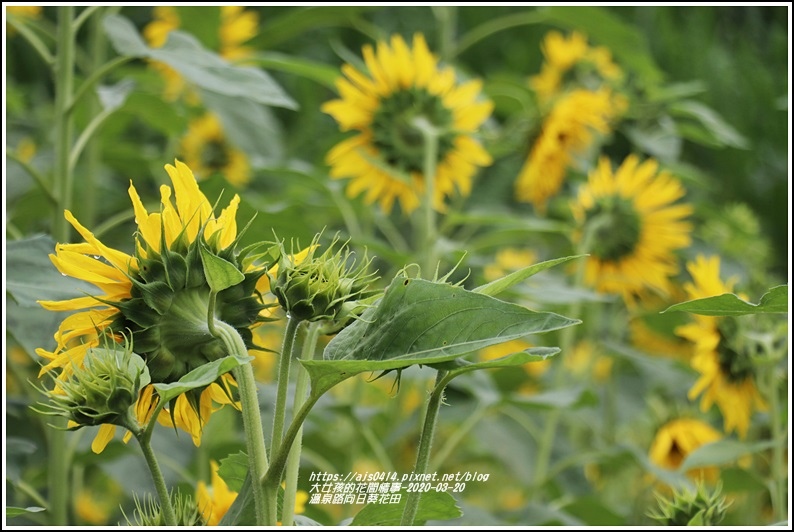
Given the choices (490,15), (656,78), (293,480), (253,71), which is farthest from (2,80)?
(490,15)

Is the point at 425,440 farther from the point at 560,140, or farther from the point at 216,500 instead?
the point at 560,140

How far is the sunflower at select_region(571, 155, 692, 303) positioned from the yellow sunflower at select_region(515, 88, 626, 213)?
38 millimetres

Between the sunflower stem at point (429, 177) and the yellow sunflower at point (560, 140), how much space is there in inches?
7.2

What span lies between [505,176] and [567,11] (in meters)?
0.72

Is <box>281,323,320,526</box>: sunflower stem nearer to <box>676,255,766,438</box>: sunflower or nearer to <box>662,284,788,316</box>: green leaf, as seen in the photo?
<box>662,284,788,316</box>: green leaf

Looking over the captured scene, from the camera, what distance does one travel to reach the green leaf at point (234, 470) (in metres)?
0.38

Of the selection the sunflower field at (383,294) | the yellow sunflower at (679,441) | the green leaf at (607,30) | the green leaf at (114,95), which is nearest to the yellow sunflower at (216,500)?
the sunflower field at (383,294)

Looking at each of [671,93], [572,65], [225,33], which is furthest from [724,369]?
[225,33]

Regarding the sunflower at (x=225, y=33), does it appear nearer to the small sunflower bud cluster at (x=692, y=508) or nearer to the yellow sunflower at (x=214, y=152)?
the yellow sunflower at (x=214, y=152)

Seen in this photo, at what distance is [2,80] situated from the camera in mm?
686

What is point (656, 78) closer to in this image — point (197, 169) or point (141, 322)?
point (197, 169)

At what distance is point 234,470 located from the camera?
0.39 metres

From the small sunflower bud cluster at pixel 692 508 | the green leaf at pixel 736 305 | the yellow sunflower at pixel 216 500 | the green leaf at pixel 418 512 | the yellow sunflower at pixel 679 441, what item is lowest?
the yellow sunflower at pixel 679 441

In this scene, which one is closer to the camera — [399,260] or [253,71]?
[253,71]
